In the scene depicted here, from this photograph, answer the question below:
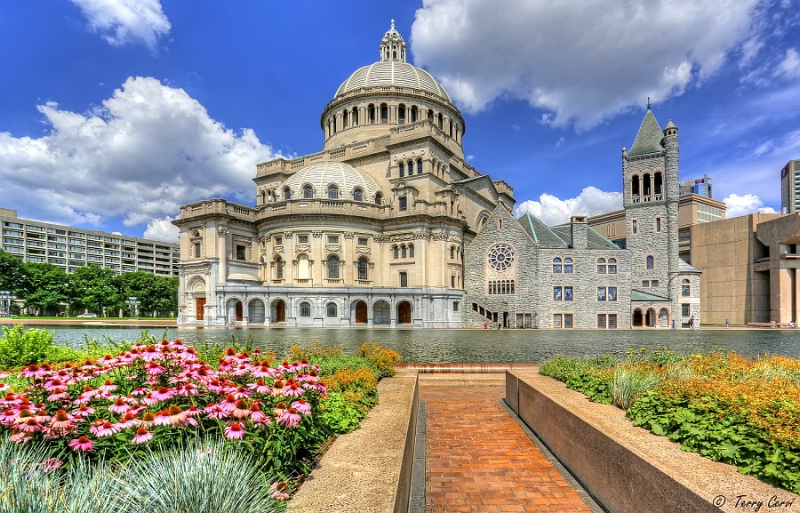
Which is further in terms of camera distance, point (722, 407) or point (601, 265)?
point (601, 265)

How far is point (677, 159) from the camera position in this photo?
149ft

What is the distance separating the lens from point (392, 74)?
6147cm

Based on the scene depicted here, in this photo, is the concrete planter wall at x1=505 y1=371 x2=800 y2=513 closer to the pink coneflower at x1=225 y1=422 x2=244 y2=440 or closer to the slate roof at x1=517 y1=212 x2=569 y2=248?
the pink coneflower at x1=225 y1=422 x2=244 y2=440

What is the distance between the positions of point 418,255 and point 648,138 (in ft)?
101

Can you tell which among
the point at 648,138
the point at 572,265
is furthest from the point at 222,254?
the point at 648,138

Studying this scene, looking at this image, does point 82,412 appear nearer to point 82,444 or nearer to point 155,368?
point 82,444

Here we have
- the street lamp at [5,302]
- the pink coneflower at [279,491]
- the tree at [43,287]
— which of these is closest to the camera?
the pink coneflower at [279,491]

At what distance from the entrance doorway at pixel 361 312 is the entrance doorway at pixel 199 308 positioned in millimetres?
18371

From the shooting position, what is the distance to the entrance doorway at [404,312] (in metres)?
47.7

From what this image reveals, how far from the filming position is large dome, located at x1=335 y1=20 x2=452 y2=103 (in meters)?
61.0

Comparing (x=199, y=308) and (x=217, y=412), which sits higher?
(x=217, y=412)

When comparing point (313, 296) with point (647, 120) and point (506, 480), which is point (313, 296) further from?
point (647, 120)

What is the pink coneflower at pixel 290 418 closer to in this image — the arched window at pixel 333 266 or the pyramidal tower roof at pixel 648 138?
the arched window at pixel 333 266

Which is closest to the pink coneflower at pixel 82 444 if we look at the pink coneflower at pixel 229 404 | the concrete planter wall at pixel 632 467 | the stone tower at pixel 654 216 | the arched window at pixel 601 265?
the pink coneflower at pixel 229 404
